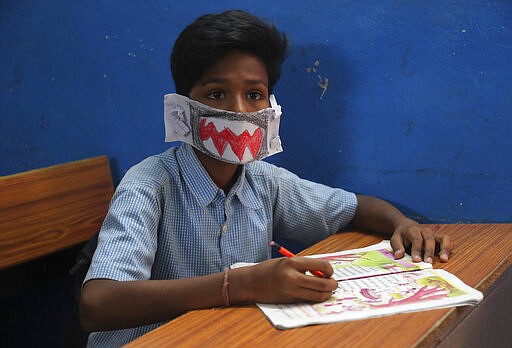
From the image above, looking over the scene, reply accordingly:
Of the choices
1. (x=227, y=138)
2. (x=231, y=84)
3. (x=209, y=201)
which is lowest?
(x=209, y=201)

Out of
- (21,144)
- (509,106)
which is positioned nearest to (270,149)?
(509,106)

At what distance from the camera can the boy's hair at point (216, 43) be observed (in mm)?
1315

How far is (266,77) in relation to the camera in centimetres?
140

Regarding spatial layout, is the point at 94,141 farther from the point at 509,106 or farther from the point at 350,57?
the point at 509,106

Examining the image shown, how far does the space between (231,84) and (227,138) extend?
13cm

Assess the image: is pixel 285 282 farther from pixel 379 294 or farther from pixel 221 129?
pixel 221 129

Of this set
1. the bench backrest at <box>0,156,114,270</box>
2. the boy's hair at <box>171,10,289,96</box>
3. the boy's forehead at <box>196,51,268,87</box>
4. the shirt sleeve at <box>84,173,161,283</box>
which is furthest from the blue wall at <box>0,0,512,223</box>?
the shirt sleeve at <box>84,173,161,283</box>

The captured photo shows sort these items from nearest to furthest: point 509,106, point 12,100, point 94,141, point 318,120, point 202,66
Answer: point 202,66 → point 509,106 → point 318,120 → point 94,141 → point 12,100

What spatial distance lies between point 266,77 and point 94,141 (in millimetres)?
964

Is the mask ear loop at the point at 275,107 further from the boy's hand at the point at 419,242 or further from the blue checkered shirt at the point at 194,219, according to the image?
the boy's hand at the point at 419,242

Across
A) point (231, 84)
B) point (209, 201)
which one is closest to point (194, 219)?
point (209, 201)

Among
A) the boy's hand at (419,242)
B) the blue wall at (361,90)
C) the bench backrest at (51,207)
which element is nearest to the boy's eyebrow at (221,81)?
the blue wall at (361,90)

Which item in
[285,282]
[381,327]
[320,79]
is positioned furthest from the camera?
[320,79]

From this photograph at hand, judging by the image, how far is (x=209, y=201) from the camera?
135 centimetres
